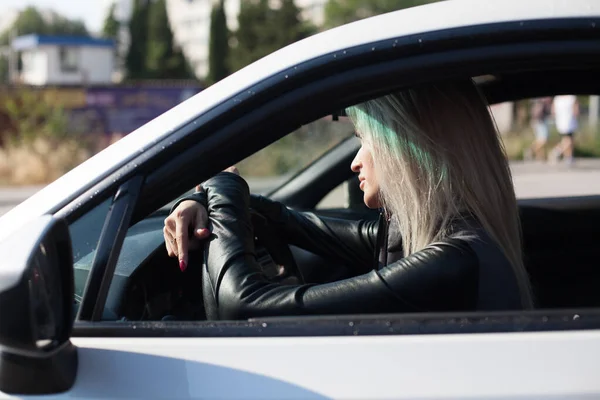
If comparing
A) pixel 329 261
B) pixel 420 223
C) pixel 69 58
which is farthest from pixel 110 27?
pixel 420 223

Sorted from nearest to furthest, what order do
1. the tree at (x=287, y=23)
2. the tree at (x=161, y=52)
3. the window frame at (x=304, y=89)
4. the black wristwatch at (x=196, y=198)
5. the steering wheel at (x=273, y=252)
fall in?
the window frame at (x=304, y=89)
the black wristwatch at (x=196, y=198)
the steering wheel at (x=273, y=252)
the tree at (x=287, y=23)
the tree at (x=161, y=52)

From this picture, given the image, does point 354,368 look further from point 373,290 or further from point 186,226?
point 186,226

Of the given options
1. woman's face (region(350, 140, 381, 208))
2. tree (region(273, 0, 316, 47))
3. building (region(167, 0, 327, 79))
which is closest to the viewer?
→ woman's face (region(350, 140, 381, 208))

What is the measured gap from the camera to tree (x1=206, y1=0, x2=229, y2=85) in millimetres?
62400

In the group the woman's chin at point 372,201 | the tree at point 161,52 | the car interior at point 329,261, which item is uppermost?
the woman's chin at point 372,201

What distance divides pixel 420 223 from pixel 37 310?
2.65ft

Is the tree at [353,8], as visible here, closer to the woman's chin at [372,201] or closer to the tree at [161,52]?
the tree at [161,52]

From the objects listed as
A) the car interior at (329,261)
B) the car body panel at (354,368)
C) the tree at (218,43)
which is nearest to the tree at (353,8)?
the tree at (218,43)

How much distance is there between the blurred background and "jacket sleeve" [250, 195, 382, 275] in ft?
1.75

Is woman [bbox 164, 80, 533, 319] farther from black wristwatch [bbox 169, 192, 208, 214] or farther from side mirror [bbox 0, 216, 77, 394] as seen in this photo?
side mirror [bbox 0, 216, 77, 394]

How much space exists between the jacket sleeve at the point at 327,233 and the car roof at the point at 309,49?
2.94 ft

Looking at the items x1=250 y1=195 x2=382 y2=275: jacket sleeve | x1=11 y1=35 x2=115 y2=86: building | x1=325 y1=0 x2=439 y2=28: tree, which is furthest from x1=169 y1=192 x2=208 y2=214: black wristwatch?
x1=11 y1=35 x2=115 y2=86: building

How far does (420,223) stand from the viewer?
1.78 metres

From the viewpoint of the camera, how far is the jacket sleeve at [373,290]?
160 cm
